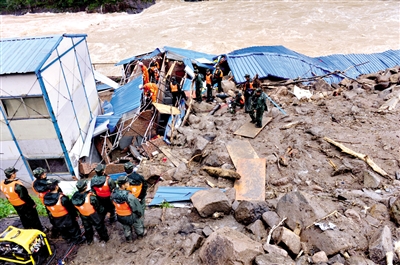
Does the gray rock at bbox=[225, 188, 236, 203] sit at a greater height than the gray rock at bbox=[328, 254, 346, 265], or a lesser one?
lesser

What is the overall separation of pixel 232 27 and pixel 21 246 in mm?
27383

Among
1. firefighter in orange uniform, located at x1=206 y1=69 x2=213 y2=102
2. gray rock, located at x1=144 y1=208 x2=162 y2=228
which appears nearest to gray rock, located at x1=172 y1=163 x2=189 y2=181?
gray rock, located at x1=144 y1=208 x2=162 y2=228

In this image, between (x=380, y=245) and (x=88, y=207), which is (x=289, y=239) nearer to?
(x=380, y=245)

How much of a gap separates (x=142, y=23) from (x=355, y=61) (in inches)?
925

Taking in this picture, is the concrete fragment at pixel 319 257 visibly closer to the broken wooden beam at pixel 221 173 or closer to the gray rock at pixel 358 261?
the gray rock at pixel 358 261

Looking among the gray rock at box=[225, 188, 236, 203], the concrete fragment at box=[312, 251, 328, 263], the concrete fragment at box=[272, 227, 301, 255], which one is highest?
the concrete fragment at box=[272, 227, 301, 255]

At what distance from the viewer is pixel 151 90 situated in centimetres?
1214

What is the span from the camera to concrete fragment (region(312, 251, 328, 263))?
478cm

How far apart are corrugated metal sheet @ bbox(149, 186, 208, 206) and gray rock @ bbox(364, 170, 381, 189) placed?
3.77 metres

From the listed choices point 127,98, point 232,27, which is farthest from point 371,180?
point 232,27

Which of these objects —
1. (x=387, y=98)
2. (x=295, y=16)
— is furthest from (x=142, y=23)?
(x=387, y=98)

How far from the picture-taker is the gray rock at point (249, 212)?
595 centimetres

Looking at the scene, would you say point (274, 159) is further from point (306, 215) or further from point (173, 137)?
point (173, 137)

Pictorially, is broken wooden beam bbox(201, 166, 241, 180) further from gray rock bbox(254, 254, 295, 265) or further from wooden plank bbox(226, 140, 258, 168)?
gray rock bbox(254, 254, 295, 265)
